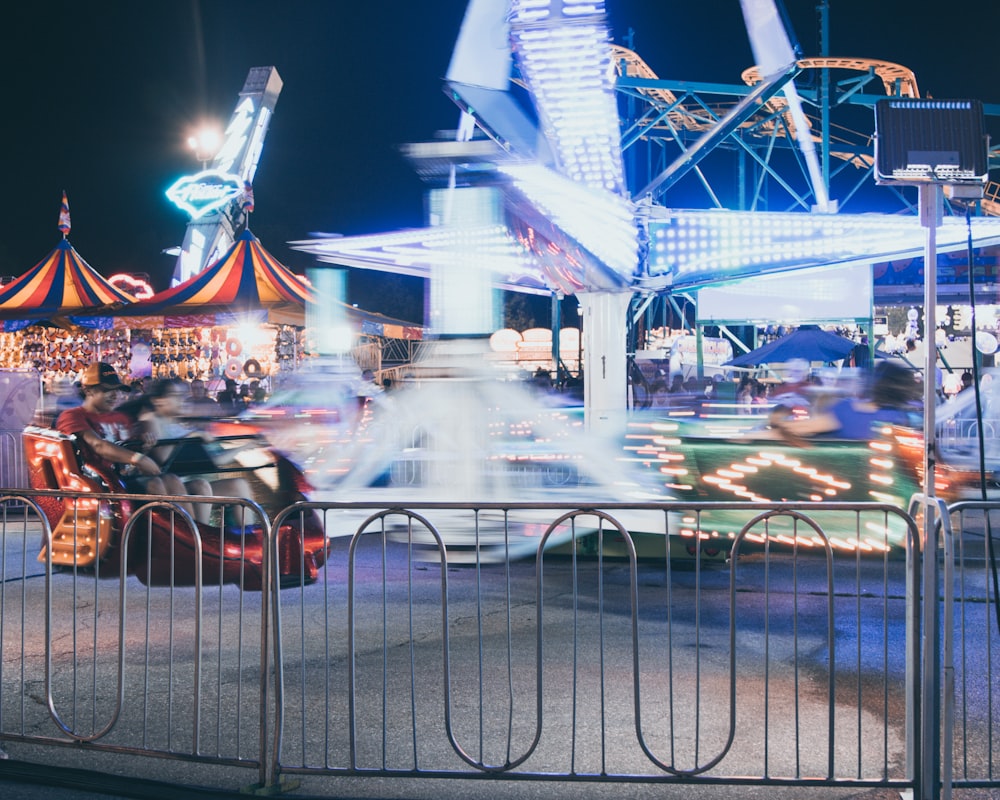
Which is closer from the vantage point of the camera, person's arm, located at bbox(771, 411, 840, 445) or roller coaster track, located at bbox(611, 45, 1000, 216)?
person's arm, located at bbox(771, 411, 840, 445)

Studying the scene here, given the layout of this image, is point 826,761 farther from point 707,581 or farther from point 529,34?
point 529,34

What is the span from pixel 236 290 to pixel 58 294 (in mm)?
5067

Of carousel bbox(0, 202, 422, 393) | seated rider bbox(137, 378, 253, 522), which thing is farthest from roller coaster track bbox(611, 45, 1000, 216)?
seated rider bbox(137, 378, 253, 522)

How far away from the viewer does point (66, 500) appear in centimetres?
768

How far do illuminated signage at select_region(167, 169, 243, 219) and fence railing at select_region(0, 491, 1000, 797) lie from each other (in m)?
24.0

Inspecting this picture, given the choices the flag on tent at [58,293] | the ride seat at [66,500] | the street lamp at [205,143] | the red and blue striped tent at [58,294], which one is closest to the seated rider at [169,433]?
the ride seat at [66,500]

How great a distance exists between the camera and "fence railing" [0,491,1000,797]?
12.8ft

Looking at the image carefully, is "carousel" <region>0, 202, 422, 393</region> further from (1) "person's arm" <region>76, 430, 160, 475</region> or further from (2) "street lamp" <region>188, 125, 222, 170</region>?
(2) "street lamp" <region>188, 125, 222, 170</region>

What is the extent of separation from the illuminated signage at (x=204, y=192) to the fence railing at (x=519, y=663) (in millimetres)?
24020

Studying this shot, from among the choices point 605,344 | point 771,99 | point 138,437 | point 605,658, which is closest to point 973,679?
point 605,658

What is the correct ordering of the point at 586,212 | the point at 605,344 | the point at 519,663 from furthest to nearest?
the point at 605,344
the point at 586,212
the point at 519,663

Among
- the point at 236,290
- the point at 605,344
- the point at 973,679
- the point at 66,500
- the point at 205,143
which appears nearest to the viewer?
the point at 973,679

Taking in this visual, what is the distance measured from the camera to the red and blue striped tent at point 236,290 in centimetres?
1766

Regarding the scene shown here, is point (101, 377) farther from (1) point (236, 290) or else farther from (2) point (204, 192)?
(2) point (204, 192)
